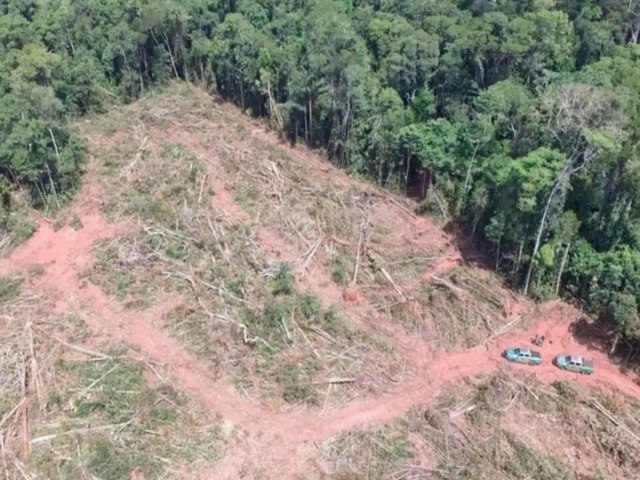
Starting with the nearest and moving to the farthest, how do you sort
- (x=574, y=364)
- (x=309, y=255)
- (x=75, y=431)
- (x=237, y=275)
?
(x=75, y=431)
(x=574, y=364)
(x=237, y=275)
(x=309, y=255)

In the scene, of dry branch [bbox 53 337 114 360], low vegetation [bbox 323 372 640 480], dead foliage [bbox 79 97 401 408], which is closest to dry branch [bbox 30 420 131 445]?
dry branch [bbox 53 337 114 360]

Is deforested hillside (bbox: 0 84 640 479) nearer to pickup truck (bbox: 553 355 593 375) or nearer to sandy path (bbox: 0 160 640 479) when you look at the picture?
sandy path (bbox: 0 160 640 479)

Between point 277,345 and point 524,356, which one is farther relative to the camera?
point 277,345

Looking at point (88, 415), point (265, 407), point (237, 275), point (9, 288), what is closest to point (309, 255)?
point (237, 275)

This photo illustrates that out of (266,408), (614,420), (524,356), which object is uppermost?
(524,356)

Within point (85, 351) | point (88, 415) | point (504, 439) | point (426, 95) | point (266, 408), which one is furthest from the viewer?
point (426, 95)

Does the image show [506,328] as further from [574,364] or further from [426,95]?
[426,95]

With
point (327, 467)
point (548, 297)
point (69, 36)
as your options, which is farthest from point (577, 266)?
point (69, 36)
